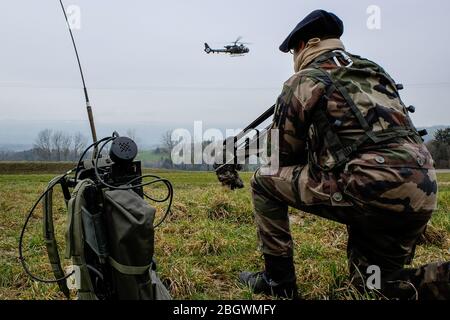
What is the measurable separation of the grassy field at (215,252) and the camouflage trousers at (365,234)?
345mm

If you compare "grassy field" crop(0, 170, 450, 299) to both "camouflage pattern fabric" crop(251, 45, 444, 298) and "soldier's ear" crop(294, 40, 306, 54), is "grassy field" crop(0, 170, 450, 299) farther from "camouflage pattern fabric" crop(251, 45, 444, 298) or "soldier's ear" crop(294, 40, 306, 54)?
"soldier's ear" crop(294, 40, 306, 54)

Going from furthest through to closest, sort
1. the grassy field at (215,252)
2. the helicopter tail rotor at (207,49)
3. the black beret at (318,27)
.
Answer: the helicopter tail rotor at (207,49), the grassy field at (215,252), the black beret at (318,27)

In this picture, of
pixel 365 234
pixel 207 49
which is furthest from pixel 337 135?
pixel 207 49

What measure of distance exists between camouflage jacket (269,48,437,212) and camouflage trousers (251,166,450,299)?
0.10 m

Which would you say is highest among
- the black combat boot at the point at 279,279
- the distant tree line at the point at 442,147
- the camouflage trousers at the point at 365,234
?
the camouflage trousers at the point at 365,234

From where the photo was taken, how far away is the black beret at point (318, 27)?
3367mm

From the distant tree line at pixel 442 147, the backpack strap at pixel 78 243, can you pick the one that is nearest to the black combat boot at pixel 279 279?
the backpack strap at pixel 78 243

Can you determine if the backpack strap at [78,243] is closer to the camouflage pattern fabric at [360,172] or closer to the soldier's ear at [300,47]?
the camouflage pattern fabric at [360,172]

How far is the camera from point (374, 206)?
A: 2816mm

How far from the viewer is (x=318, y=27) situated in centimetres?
337

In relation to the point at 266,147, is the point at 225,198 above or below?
below
